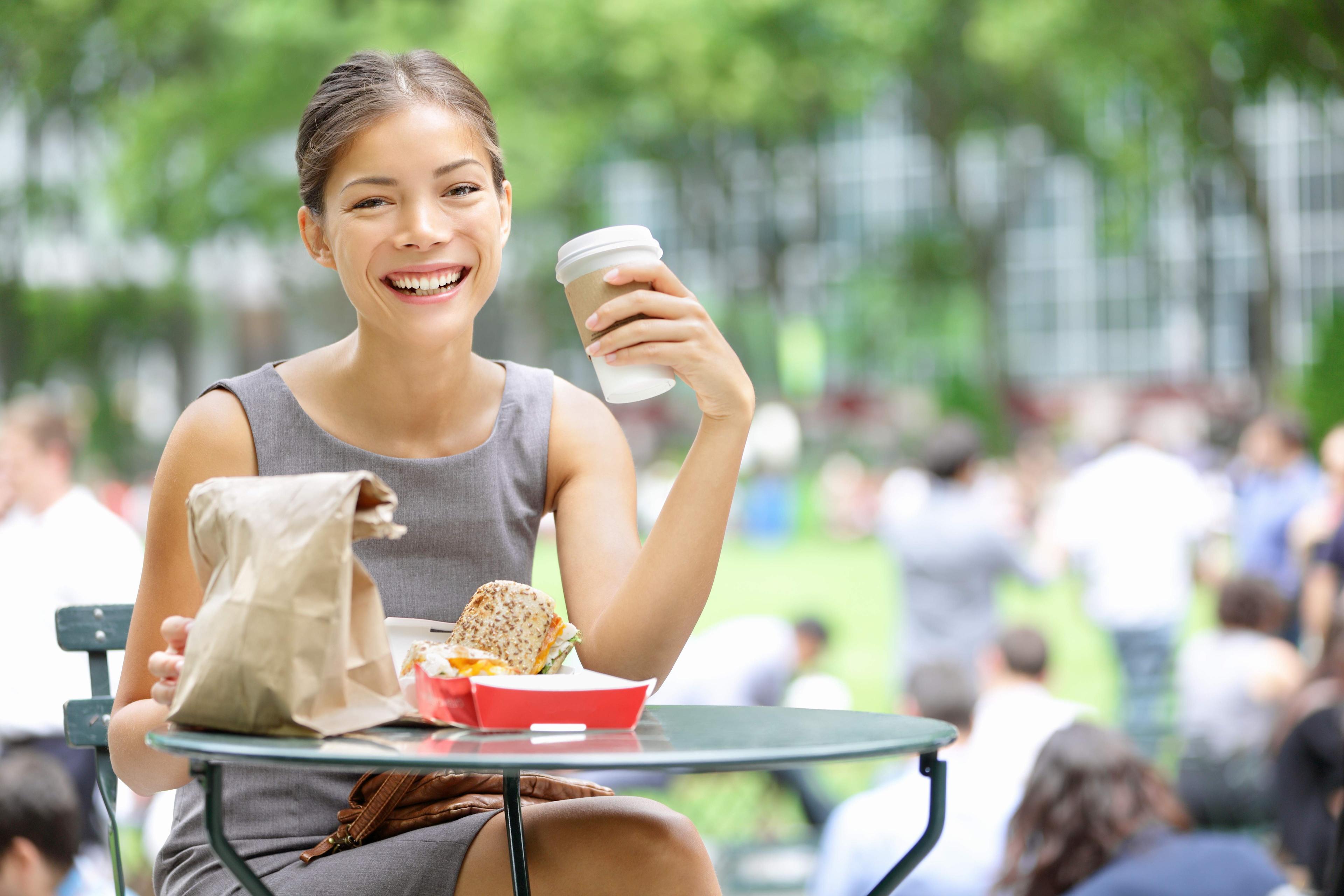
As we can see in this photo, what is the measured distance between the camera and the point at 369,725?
4.26ft

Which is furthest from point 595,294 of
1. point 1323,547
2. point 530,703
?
point 1323,547

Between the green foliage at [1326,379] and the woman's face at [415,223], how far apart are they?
44.0ft

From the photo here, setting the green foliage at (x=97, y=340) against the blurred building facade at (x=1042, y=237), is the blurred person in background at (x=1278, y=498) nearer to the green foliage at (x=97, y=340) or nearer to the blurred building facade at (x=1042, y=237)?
the green foliage at (x=97, y=340)

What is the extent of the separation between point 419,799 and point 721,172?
80.5 ft

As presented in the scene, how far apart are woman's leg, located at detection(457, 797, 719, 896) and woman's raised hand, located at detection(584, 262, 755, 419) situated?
1.48 ft

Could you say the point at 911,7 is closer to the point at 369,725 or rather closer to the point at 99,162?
the point at 99,162

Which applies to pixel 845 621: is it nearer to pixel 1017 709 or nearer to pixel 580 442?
pixel 1017 709

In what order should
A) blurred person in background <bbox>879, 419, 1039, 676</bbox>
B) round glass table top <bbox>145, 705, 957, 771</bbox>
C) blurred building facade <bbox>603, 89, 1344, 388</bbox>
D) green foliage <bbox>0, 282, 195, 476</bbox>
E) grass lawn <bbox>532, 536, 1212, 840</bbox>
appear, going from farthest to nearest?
blurred building facade <bbox>603, 89, 1344, 388</bbox>, green foliage <bbox>0, 282, 195, 476</bbox>, blurred person in background <bbox>879, 419, 1039, 676</bbox>, grass lawn <bbox>532, 536, 1212, 840</bbox>, round glass table top <bbox>145, 705, 957, 771</bbox>

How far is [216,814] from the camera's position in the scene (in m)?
1.25

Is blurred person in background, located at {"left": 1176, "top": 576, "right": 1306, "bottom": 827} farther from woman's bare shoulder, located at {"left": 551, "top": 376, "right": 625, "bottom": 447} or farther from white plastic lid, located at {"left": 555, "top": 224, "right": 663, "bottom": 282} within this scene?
white plastic lid, located at {"left": 555, "top": 224, "right": 663, "bottom": 282}

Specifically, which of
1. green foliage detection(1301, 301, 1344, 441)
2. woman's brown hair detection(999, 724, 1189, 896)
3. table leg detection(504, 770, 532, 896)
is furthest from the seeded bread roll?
green foliage detection(1301, 301, 1344, 441)

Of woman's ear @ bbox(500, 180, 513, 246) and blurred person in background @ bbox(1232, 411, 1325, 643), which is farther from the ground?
woman's ear @ bbox(500, 180, 513, 246)

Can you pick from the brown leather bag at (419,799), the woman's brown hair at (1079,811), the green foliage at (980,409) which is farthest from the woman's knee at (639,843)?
the green foliage at (980,409)

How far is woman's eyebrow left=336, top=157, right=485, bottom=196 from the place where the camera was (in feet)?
5.45
